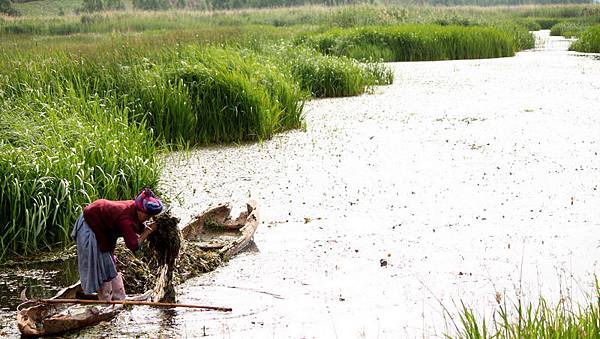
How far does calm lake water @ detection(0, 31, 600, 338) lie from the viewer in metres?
4.19

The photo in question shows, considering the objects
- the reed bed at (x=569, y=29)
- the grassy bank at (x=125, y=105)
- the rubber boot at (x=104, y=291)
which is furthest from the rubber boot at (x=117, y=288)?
the reed bed at (x=569, y=29)

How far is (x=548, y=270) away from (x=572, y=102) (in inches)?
258

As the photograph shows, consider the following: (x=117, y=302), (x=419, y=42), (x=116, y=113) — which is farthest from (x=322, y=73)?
(x=117, y=302)

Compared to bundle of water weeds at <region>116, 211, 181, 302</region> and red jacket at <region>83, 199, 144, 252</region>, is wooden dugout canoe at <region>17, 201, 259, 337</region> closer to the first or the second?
bundle of water weeds at <region>116, 211, 181, 302</region>

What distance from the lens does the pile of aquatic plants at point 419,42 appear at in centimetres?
1605

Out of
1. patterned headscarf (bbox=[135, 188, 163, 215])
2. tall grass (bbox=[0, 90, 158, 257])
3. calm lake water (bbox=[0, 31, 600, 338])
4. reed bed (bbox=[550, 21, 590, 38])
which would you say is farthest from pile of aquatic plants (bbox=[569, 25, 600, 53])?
patterned headscarf (bbox=[135, 188, 163, 215])

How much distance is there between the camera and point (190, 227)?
18.0ft

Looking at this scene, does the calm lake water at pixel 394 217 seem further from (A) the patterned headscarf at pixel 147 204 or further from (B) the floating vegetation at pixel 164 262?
(A) the patterned headscarf at pixel 147 204

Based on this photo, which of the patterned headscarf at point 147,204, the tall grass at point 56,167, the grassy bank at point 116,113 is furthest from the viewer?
the grassy bank at point 116,113

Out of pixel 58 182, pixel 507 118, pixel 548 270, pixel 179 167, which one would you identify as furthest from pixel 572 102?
pixel 58 182

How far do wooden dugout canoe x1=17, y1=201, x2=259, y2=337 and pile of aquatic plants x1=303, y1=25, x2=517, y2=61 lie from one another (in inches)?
409

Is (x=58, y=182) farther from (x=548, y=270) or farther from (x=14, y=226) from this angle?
(x=548, y=270)

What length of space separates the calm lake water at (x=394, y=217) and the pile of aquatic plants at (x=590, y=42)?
745 cm

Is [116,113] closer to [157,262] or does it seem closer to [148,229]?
[157,262]
